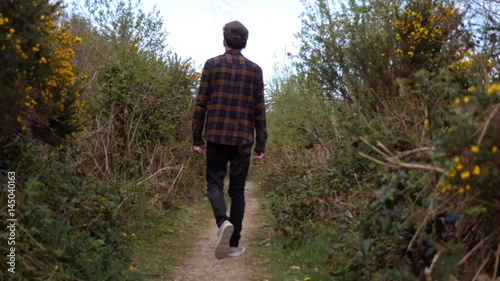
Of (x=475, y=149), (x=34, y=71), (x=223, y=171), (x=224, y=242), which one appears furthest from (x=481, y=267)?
(x=34, y=71)

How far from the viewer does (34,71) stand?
4.94 meters

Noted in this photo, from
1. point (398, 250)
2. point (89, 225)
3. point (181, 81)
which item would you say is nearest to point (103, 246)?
point (89, 225)

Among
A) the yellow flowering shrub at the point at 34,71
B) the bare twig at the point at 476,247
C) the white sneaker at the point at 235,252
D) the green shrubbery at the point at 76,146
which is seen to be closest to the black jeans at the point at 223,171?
the white sneaker at the point at 235,252

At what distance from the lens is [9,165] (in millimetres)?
5434

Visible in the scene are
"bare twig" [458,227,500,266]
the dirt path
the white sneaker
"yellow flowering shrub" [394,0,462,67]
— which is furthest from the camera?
"yellow flowering shrub" [394,0,462,67]

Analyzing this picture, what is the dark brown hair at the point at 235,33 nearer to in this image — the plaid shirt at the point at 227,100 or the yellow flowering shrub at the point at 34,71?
the plaid shirt at the point at 227,100

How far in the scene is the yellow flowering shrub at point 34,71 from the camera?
14.9ft

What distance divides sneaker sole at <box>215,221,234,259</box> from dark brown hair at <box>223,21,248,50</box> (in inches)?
68.1

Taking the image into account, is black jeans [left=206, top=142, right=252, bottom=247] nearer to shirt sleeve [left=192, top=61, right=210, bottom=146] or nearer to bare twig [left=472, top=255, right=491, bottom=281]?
shirt sleeve [left=192, top=61, right=210, bottom=146]

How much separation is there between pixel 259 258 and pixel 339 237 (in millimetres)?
1186

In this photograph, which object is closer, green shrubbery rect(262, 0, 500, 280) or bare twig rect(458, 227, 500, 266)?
green shrubbery rect(262, 0, 500, 280)

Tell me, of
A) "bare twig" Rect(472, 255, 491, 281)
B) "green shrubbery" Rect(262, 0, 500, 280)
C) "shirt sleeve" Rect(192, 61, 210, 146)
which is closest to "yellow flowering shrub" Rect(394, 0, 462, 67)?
"green shrubbery" Rect(262, 0, 500, 280)

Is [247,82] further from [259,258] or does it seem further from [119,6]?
[119,6]

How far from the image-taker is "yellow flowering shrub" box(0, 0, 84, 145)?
14.9ft
